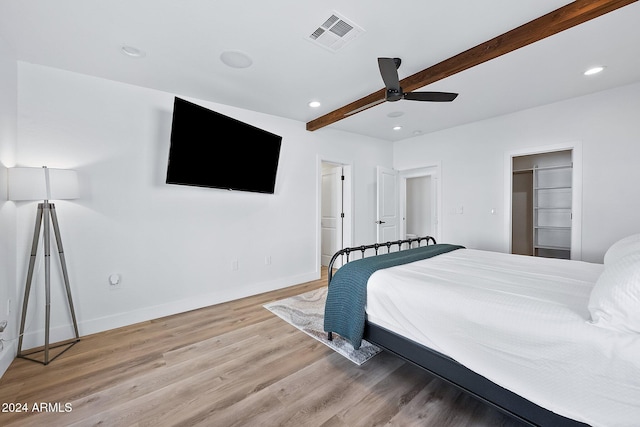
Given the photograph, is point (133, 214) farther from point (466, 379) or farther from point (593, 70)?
point (593, 70)

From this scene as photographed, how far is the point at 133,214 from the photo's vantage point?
2900 millimetres

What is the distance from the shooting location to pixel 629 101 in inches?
117

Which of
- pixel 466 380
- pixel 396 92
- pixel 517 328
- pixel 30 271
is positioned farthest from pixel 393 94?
pixel 30 271

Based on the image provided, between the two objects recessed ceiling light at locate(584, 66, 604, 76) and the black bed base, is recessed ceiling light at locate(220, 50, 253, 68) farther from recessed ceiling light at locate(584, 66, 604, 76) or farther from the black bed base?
recessed ceiling light at locate(584, 66, 604, 76)

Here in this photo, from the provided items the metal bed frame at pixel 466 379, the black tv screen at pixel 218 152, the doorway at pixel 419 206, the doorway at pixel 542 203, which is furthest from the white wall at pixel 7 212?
the doorway at pixel 419 206

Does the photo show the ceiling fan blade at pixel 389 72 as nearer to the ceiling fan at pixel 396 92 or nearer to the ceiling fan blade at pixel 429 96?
the ceiling fan at pixel 396 92

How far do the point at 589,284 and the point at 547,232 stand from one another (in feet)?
11.6

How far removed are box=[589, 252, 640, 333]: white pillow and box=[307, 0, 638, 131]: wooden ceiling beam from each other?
1575 millimetres

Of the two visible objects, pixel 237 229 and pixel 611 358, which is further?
pixel 237 229

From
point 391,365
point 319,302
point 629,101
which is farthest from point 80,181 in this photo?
point 629,101

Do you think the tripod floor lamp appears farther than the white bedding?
Yes

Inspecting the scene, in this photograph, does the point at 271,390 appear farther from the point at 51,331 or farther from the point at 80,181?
the point at 80,181

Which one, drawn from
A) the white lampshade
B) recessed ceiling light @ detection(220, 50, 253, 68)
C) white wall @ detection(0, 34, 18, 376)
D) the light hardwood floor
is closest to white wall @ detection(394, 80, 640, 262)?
the light hardwood floor

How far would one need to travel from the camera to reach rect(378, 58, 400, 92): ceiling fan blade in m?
2.05
